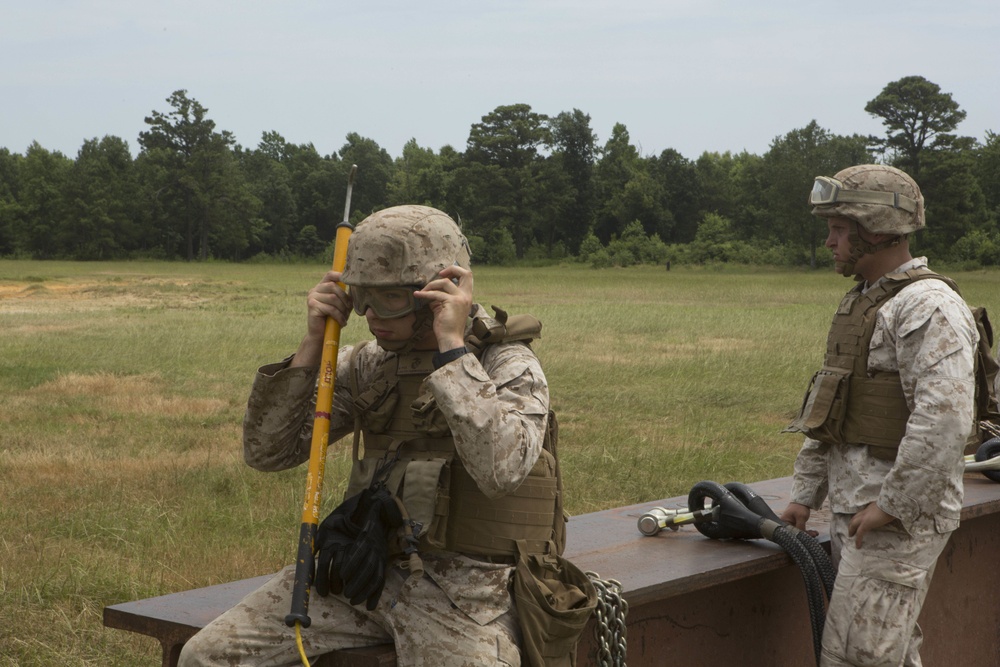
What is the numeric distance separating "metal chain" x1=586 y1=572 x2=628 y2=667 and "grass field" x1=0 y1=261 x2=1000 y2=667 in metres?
2.47

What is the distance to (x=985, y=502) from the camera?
15.1 feet

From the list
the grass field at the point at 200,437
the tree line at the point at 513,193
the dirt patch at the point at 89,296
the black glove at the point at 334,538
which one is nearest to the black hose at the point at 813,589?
the black glove at the point at 334,538

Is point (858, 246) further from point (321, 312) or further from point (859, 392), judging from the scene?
point (321, 312)

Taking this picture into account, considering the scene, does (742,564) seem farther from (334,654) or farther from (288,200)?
(288,200)

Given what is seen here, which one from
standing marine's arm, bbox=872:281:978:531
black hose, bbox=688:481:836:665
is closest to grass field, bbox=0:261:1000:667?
black hose, bbox=688:481:836:665

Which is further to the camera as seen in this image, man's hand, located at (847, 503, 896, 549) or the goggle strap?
the goggle strap

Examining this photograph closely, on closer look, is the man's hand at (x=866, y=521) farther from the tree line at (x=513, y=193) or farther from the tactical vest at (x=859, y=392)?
the tree line at (x=513, y=193)

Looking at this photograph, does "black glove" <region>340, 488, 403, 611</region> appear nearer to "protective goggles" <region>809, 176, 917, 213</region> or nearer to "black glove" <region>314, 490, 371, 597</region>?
"black glove" <region>314, 490, 371, 597</region>

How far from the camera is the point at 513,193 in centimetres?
8162

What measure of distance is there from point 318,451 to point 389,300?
1.41ft

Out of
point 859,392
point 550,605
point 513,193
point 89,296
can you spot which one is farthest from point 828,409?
point 513,193

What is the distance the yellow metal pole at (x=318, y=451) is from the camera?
9.59 feet

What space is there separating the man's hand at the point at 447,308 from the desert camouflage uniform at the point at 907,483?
4.96 feet

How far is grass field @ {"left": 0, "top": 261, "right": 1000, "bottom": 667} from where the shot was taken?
617 cm
